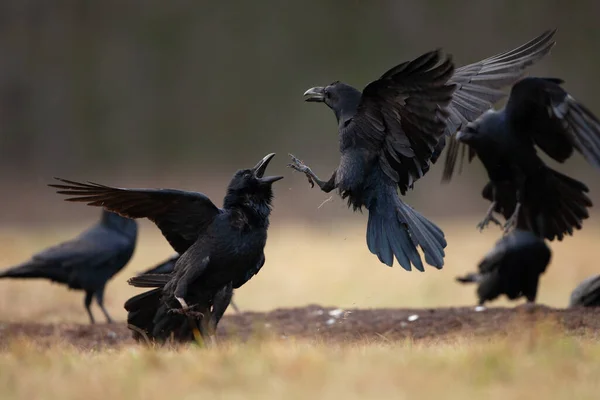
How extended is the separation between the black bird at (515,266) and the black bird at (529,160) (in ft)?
3.47

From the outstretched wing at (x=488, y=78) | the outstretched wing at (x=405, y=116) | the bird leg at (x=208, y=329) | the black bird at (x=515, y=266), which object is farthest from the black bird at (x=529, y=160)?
the bird leg at (x=208, y=329)

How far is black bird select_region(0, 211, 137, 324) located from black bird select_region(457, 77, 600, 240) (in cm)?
324

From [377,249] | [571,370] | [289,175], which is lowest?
[571,370]

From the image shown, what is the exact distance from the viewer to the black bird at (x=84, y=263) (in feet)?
27.2

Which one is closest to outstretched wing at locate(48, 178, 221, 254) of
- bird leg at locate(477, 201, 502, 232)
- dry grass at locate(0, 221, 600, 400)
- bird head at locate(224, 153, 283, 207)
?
bird head at locate(224, 153, 283, 207)

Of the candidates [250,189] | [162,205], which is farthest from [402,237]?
[162,205]

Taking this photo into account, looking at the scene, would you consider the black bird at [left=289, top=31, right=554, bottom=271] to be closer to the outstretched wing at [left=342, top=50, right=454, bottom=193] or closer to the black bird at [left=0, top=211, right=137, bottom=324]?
the outstretched wing at [left=342, top=50, right=454, bottom=193]

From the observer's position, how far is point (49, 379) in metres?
3.78

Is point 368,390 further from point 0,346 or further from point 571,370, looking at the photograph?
point 0,346

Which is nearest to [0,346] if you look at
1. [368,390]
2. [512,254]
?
[368,390]

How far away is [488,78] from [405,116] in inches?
68.3

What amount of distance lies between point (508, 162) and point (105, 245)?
3.61 metres

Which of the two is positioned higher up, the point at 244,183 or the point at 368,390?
the point at 244,183

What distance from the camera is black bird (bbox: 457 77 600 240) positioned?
680 centimetres
